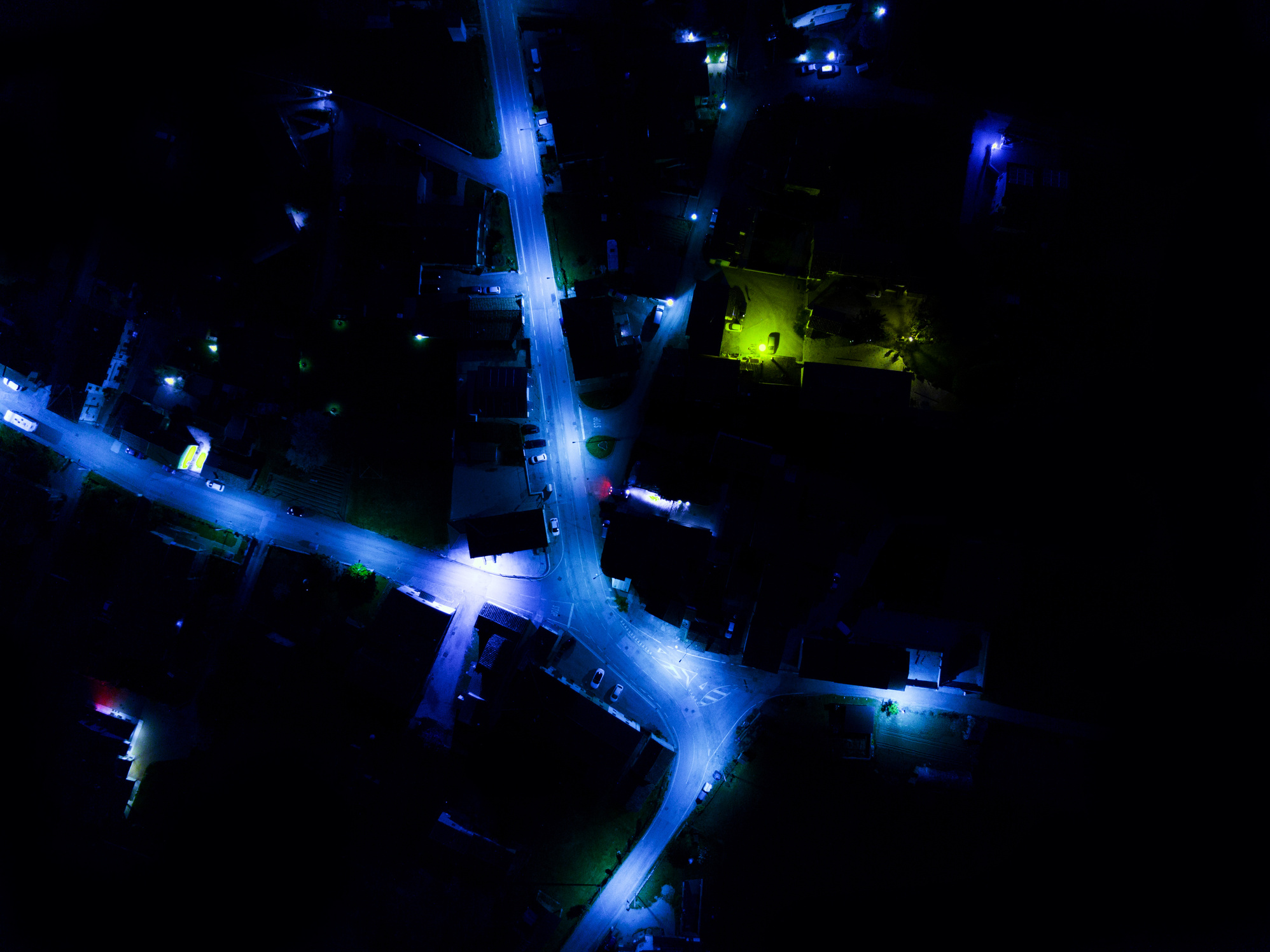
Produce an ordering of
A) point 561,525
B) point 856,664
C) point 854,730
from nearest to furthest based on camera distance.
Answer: point 856,664, point 854,730, point 561,525

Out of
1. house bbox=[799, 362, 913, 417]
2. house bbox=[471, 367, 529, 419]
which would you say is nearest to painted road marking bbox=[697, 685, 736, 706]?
house bbox=[799, 362, 913, 417]

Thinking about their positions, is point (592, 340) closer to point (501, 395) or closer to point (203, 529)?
point (501, 395)

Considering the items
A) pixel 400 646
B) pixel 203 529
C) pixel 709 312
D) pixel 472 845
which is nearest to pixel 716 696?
pixel 472 845

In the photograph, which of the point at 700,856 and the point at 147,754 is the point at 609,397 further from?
the point at 147,754

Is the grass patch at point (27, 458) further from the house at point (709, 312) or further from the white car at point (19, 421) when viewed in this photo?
the house at point (709, 312)

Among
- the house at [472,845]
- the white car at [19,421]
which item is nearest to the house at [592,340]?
the house at [472,845]

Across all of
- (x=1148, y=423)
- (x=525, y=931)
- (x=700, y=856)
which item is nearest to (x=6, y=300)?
(x=525, y=931)

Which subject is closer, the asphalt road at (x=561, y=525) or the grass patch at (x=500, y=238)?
the asphalt road at (x=561, y=525)
